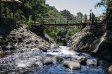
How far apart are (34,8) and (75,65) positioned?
44.0 metres

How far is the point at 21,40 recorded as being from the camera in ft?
136

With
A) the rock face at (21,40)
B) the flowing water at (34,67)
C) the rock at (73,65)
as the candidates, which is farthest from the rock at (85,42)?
the rock at (73,65)

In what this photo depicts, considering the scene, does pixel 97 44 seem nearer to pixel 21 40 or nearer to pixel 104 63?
pixel 104 63

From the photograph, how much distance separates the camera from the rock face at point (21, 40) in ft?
131

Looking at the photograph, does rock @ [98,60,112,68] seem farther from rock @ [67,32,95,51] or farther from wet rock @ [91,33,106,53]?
rock @ [67,32,95,51]

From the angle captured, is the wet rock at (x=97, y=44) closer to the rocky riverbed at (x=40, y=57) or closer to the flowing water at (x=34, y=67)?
the rocky riverbed at (x=40, y=57)

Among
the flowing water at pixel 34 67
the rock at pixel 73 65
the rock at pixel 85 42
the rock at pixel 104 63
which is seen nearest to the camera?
the flowing water at pixel 34 67

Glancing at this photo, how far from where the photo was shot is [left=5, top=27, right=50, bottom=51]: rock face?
1570 inches

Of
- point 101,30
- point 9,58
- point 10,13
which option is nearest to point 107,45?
point 101,30

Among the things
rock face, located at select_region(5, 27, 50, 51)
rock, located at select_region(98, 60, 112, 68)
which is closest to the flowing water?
rock, located at select_region(98, 60, 112, 68)

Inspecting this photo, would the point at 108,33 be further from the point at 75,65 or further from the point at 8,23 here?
the point at 8,23

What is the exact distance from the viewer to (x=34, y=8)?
69625 mm

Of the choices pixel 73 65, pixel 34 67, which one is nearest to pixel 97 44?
pixel 73 65

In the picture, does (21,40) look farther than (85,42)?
No
